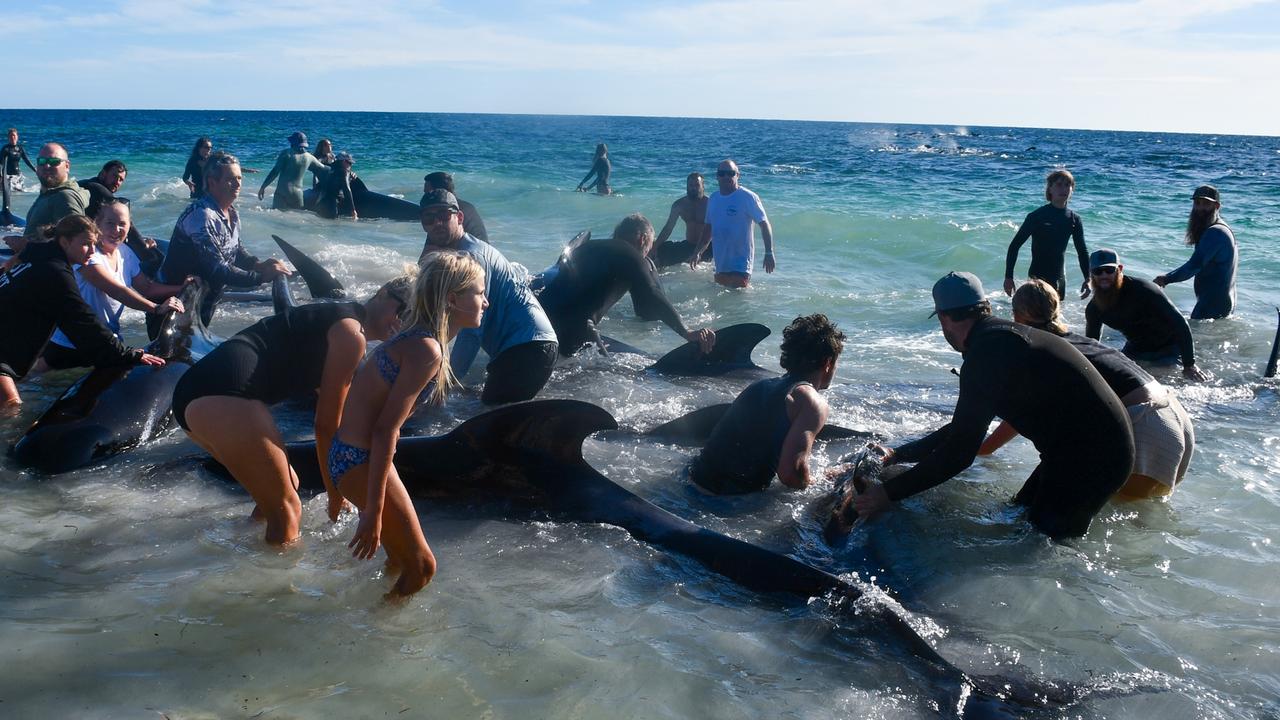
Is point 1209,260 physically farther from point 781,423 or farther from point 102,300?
point 102,300

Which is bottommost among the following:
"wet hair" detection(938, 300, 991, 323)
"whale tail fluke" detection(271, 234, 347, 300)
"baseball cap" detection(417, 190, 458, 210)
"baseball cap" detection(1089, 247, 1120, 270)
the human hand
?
the human hand

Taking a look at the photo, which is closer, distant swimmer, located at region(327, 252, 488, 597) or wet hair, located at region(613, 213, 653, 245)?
distant swimmer, located at region(327, 252, 488, 597)

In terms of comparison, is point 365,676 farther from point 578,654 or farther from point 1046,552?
point 1046,552

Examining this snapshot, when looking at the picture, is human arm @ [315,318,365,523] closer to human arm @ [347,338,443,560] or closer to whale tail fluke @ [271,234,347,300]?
human arm @ [347,338,443,560]

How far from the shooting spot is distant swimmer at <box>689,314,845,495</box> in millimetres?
5219

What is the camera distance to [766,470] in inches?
218

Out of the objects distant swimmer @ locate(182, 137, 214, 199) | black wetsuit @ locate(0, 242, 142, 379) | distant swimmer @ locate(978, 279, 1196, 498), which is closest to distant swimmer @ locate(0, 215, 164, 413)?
black wetsuit @ locate(0, 242, 142, 379)

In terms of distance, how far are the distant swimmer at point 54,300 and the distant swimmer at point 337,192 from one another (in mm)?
11977

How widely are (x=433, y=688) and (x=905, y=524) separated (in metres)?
2.88

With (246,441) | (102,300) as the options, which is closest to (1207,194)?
(246,441)

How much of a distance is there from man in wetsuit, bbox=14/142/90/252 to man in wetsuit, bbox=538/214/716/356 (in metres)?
4.08

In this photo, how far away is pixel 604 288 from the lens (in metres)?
8.20

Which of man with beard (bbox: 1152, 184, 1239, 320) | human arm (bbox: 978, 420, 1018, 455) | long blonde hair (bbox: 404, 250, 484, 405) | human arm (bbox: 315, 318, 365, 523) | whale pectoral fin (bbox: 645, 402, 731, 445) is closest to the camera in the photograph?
long blonde hair (bbox: 404, 250, 484, 405)

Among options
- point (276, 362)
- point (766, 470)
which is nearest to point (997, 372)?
point (766, 470)
